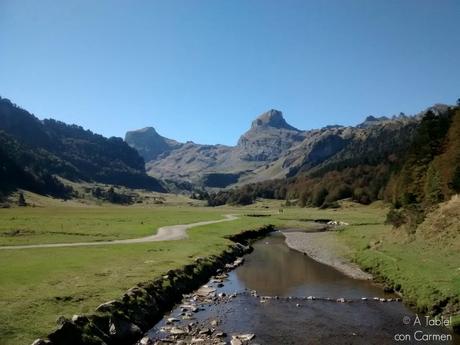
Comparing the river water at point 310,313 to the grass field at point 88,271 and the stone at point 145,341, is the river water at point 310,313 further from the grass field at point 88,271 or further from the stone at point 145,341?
the grass field at point 88,271

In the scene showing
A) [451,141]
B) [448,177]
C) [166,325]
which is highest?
[451,141]

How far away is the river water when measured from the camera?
30969 mm

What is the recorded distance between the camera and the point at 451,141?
97.1 metres

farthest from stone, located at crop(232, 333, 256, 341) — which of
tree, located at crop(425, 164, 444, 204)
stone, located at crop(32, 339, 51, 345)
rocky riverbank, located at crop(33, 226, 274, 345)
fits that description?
tree, located at crop(425, 164, 444, 204)

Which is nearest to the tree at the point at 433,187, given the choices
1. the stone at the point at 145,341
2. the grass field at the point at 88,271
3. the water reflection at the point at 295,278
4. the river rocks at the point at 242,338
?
the grass field at the point at 88,271

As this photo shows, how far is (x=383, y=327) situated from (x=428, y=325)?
3.42 meters

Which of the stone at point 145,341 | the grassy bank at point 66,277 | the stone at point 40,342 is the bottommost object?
the stone at point 145,341

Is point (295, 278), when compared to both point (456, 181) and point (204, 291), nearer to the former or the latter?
point (204, 291)

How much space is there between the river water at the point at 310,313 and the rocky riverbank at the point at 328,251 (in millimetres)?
2383

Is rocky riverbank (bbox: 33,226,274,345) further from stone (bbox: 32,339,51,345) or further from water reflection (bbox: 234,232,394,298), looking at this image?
water reflection (bbox: 234,232,394,298)

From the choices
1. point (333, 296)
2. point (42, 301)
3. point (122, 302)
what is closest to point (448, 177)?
point (333, 296)

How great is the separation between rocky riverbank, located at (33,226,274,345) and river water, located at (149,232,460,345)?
4.85 ft

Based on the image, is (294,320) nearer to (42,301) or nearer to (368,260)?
(42,301)

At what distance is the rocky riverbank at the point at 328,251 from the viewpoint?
56.1 metres
